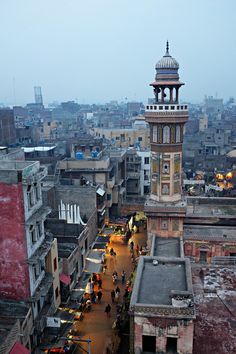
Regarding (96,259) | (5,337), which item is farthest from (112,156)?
(5,337)

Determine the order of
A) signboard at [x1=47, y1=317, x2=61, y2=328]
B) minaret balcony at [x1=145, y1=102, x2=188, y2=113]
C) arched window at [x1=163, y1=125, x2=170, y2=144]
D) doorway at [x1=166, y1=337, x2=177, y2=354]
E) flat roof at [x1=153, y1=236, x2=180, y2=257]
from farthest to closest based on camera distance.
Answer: arched window at [x1=163, y1=125, x2=170, y2=144], minaret balcony at [x1=145, y1=102, x2=188, y2=113], flat roof at [x1=153, y1=236, x2=180, y2=257], signboard at [x1=47, y1=317, x2=61, y2=328], doorway at [x1=166, y1=337, x2=177, y2=354]

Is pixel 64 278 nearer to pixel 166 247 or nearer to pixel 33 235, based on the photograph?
pixel 33 235

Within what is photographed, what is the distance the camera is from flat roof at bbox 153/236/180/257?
31672 mm

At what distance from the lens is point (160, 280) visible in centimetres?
2095

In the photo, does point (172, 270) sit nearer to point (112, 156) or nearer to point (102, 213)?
point (102, 213)

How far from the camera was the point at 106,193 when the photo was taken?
51.8 meters

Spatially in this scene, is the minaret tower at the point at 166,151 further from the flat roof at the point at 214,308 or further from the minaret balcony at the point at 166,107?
the flat roof at the point at 214,308

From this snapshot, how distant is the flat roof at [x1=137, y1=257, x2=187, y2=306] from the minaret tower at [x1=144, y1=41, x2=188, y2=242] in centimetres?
1171

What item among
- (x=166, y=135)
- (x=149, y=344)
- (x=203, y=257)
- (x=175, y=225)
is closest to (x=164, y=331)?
(x=149, y=344)

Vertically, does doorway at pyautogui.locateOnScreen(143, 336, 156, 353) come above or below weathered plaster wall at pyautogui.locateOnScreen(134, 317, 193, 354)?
below

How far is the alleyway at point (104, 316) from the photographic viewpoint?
2881 cm

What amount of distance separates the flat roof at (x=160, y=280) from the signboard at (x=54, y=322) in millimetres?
9151

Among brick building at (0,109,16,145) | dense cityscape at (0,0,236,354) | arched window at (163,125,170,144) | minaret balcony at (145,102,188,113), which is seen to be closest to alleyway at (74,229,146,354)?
dense cityscape at (0,0,236,354)

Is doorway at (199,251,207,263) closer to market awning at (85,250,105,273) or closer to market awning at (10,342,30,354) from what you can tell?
market awning at (85,250,105,273)
